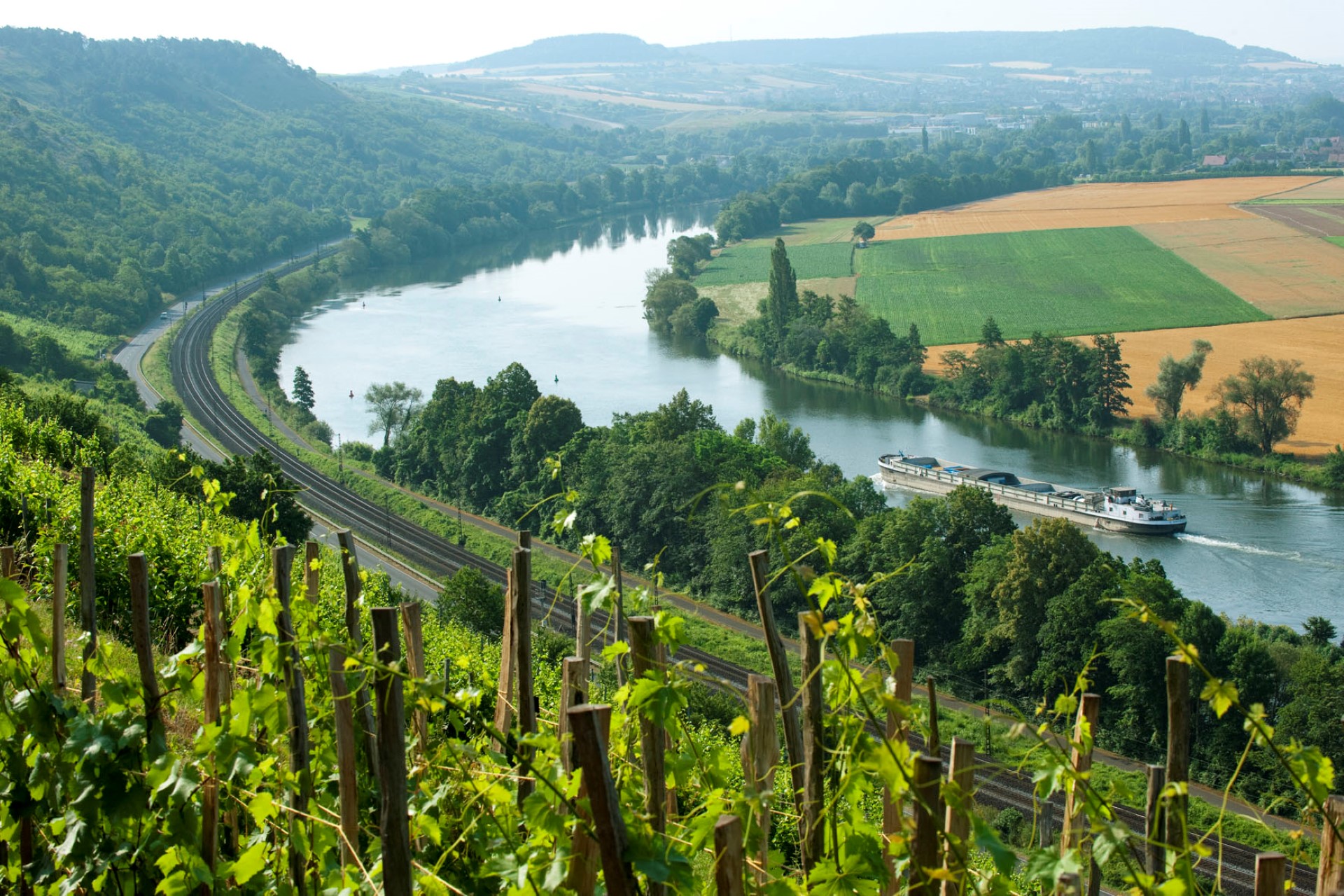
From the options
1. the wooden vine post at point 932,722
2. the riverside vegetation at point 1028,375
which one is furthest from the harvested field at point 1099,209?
the wooden vine post at point 932,722

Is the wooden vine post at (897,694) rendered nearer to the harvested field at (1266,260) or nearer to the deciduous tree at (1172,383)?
the deciduous tree at (1172,383)

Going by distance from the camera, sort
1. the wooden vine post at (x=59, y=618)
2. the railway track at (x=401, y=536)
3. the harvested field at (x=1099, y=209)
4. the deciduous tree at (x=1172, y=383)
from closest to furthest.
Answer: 1. the wooden vine post at (x=59, y=618)
2. the railway track at (x=401, y=536)
3. the deciduous tree at (x=1172, y=383)
4. the harvested field at (x=1099, y=209)

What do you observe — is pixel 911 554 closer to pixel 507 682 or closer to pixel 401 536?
pixel 401 536

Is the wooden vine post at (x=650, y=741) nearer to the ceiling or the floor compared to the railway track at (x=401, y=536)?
nearer to the ceiling

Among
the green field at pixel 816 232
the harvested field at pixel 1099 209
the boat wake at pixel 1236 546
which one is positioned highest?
the harvested field at pixel 1099 209

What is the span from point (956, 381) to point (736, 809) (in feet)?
89.3

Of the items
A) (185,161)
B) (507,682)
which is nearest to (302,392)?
(507,682)

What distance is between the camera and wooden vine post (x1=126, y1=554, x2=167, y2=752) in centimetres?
191

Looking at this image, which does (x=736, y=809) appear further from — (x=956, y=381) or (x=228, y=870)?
(x=956, y=381)

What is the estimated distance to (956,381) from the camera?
27.9 metres

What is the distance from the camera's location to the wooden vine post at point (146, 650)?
75.3 inches

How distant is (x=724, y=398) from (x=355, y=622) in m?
26.1

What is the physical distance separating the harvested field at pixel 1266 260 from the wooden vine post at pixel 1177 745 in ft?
116

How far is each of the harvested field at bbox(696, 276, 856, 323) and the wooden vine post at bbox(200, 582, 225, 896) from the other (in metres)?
33.6
